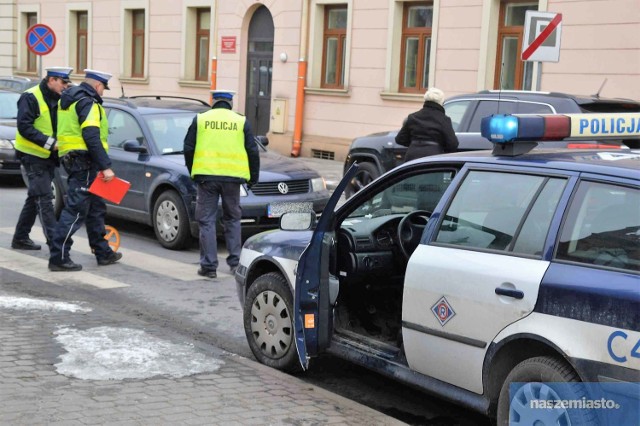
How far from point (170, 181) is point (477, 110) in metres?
3.91

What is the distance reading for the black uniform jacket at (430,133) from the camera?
10.1m

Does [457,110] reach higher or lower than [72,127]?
higher

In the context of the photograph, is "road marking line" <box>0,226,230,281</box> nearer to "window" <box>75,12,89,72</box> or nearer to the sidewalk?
the sidewalk

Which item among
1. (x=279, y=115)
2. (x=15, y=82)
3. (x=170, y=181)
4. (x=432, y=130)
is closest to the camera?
(x=432, y=130)

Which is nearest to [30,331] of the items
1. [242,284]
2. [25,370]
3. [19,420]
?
[25,370]

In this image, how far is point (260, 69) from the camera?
23.3 metres

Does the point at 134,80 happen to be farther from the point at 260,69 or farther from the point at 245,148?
the point at 245,148

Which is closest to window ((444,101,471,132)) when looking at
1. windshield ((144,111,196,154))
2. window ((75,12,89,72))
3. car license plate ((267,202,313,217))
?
car license plate ((267,202,313,217))

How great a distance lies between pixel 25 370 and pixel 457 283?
257 cm

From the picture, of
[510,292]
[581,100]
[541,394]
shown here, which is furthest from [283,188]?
[541,394]

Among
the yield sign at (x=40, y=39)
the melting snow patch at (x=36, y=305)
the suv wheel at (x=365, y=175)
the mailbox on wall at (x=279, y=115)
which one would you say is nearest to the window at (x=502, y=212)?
the melting snow patch at (x=36, y=305)

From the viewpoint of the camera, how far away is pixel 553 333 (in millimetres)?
4176

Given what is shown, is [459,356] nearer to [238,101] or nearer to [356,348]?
[356,348]

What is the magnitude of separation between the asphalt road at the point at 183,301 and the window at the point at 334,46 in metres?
10.3
